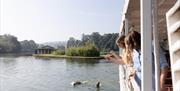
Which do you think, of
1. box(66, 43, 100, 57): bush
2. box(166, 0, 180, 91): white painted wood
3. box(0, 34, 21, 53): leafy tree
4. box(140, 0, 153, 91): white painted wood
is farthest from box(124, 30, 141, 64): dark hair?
box(0, 34, 21, 53): leafy tree

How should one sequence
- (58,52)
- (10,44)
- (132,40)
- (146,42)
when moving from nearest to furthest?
(146,42)
(132,40)
(58,52)
(10,44)

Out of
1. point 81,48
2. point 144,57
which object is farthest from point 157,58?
point 81,48

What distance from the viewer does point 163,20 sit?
5.84 meters

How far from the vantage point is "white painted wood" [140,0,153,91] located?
1.90 metres

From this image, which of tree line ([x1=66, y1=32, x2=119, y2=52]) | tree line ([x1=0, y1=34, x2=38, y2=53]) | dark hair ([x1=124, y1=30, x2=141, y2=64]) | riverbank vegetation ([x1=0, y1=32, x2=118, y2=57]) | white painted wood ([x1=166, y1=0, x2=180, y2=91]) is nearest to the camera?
white painted wood ([x1=166, y1=0, x2=180, y2=91])

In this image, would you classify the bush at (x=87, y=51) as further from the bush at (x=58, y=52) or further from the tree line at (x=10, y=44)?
the tree line at (x=10, y=44)

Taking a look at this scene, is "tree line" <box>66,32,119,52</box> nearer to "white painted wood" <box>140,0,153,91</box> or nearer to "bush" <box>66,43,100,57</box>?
"bush" <box>66,43,100,57</box>

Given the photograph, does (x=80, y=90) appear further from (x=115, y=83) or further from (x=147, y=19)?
(x=147, y=19)

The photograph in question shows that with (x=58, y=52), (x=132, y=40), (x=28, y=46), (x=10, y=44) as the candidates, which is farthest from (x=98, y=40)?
(x=132, y=40)

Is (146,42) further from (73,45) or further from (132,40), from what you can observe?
(73,45)

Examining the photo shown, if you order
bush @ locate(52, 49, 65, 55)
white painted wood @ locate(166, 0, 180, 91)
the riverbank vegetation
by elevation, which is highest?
the riverbank vegetation

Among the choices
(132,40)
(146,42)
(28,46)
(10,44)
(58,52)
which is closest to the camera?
(146,42)

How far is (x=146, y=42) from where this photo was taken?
195 cm

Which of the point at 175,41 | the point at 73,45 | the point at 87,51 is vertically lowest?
the point at 175,41
